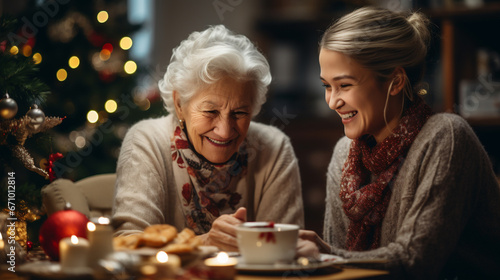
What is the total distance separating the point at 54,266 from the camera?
3.14ft

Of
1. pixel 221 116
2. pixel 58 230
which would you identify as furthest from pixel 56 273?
pixel 221 116

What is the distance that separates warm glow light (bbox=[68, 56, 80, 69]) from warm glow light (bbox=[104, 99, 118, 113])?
214mm

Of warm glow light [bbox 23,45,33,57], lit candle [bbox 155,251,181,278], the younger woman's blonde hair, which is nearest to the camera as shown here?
lit candle [bbox 155,251,181,278]

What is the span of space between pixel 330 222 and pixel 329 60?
480mm

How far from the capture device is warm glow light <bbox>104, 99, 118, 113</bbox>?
271cm

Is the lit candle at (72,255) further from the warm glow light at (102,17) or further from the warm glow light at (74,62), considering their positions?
the warm glow light at (102,17)

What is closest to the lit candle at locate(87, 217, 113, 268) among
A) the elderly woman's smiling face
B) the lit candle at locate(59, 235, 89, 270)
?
the lit candle at locate(59, 235, 89, 270)

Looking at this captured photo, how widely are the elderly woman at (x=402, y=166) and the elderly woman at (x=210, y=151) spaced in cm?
23

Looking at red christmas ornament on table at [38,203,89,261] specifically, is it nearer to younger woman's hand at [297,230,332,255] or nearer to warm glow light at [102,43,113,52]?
younger woman's hand at [297,230,332,255]

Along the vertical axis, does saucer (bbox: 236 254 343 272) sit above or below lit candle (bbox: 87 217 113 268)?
below

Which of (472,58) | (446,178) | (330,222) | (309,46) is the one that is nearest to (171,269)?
(446,178)

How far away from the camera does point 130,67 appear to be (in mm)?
2820

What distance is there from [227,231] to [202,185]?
426 mm

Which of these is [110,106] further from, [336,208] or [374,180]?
[374,180]
